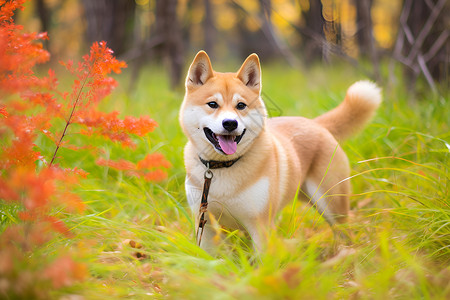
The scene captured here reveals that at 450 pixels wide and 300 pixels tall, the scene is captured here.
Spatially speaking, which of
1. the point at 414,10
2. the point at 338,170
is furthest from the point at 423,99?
the point at 338,170

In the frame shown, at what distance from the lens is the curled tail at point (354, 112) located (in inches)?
116

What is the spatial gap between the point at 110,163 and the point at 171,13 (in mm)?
3975

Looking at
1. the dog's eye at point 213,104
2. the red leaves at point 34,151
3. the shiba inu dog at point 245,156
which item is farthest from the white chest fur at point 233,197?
the red leaves at point 34,151

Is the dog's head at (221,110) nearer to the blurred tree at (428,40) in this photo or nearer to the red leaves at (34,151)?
the red leaves at (34,151)

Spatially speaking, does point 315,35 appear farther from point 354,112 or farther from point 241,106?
point 241,106

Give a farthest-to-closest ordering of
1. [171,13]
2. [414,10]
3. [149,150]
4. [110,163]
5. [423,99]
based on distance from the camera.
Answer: [171,13] < [414,10] < [423,99] < [149,150] < [110,163]

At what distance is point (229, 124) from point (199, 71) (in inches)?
22.4

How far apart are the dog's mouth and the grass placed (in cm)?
49

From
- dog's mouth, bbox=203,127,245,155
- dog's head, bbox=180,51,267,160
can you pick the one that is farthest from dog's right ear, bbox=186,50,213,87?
dog's mouth, bbox=203,127,245,155

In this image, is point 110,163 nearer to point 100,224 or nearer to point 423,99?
point 100,224

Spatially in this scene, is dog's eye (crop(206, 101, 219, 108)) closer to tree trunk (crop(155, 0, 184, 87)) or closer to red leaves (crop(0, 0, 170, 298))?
red leaves (crop(0, 0, 170, 298))

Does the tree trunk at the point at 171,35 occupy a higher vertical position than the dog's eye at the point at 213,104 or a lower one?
higher

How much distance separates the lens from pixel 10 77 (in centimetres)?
192

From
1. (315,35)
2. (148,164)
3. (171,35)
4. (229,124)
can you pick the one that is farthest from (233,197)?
(171,35)
